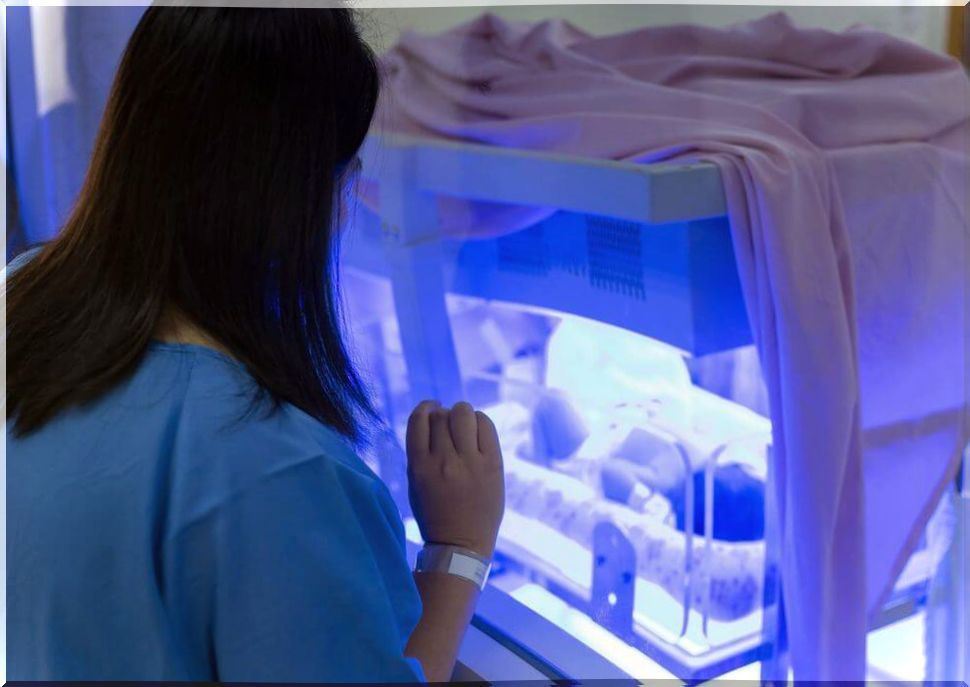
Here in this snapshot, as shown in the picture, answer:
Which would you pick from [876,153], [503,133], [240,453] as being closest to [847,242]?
[876,153]

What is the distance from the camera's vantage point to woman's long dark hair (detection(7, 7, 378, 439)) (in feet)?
1.79

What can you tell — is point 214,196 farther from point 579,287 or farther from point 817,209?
point 817,209

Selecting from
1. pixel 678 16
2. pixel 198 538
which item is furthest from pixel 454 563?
pixel 678 16

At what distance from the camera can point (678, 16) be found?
781 mm

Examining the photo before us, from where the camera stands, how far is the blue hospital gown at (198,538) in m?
0.49

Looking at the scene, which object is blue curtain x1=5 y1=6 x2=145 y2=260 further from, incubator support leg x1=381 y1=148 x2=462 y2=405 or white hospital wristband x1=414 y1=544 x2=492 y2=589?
white hospital wristband x1=414 y1=544 x2=492 y2=589

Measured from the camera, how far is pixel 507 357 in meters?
0.88

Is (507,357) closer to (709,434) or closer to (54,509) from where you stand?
(709,434)

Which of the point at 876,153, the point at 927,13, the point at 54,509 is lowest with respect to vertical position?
the point at 54,509

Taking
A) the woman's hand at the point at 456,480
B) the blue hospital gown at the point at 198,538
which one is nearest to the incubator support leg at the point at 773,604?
the woman's hand at the point at 456,480

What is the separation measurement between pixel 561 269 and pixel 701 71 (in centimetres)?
20

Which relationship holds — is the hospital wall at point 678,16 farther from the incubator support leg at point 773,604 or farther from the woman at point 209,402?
the incubator support leg at point 773,604

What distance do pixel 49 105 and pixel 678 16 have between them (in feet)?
1.81

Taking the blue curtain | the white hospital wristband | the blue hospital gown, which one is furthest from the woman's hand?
the blue curtain
